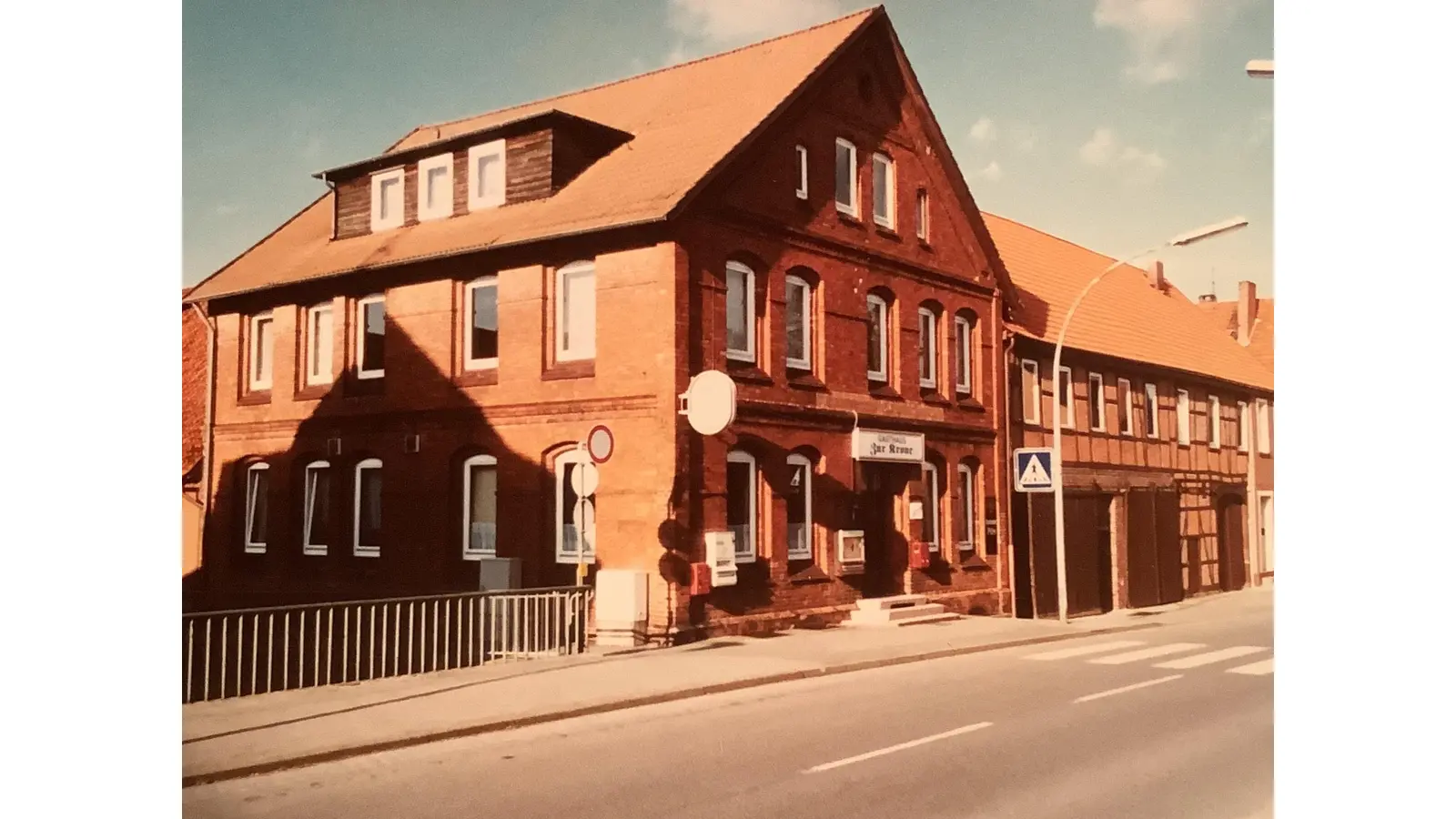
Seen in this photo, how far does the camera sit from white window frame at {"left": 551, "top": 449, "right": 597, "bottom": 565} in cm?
909

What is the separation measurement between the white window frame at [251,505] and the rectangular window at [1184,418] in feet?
18.9

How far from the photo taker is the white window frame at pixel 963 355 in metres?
9.32

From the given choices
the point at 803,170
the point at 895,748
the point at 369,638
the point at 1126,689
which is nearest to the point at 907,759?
the point at 895,748

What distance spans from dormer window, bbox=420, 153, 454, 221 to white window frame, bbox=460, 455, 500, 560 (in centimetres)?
181

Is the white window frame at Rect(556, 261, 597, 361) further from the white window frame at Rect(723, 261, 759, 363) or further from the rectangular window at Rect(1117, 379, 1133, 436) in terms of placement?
the rectangular window at Rect(1117, 379, 1133, 436)

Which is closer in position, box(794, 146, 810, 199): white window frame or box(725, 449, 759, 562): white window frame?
box(794, 146, 810, 199): white window frame

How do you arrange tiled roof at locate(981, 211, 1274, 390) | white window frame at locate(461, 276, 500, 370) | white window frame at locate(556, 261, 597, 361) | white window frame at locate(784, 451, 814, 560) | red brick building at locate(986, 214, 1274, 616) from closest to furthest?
tiled roof at locate(981, 211, 1274, 390), red brick building at locate(986, 214, 1274, 616), white window frame at locate(461, 276, 500, 370), white window frame at locate(556, 261, 597, 361), white window frame at locate(784, 451, 814, 560)

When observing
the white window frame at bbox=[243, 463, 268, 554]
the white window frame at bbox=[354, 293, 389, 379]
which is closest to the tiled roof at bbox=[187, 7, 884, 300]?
the white window frame at bbox=[354, 293, 389, 379]

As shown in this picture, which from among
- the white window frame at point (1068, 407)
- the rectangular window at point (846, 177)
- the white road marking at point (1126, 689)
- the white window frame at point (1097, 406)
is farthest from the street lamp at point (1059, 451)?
the rectangular window at point (846, 177)

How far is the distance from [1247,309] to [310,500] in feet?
18.6

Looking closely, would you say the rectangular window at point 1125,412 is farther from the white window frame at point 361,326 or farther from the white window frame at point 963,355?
the white window frame at point 361,326

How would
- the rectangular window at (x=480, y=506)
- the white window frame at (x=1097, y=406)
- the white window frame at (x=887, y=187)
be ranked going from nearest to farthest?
the white window frame at (x=1097, y=406) < the rectangular window at (x=480, y=506) < the white window frame at (x=887, y=187)
